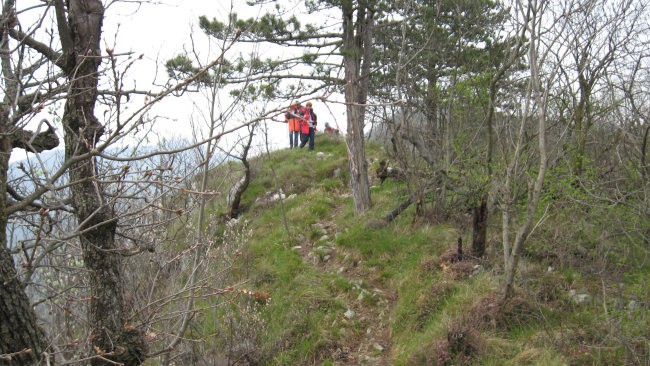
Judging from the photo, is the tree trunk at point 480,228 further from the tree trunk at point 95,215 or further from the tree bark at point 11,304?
the tree bark at point 11,304

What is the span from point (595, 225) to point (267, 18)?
22.0 ft

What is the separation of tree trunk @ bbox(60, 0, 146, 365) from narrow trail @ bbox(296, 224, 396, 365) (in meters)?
3.61

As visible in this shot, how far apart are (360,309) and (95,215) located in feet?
16.6

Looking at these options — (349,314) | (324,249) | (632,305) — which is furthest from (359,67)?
(632,305)

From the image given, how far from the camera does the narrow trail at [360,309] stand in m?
6.61

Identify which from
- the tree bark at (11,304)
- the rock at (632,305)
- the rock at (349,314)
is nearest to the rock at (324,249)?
the rock at (349,314)

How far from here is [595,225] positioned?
5.71 meters

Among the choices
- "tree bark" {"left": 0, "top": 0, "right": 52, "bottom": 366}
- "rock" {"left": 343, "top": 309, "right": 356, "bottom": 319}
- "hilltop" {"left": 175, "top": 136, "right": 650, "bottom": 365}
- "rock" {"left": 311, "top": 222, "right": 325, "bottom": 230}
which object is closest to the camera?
"tree bark" {"left": 0, "top": 0, "right": 52, "bottom": 366}

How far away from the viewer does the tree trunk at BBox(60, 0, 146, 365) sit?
3279 mm

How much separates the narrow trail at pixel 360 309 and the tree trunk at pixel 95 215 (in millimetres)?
3615

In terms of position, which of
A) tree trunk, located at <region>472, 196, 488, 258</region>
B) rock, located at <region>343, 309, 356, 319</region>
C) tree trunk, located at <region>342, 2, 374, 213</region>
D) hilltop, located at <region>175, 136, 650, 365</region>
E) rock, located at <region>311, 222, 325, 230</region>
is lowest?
rock, located at <region>343, 309, 356, 319</region>

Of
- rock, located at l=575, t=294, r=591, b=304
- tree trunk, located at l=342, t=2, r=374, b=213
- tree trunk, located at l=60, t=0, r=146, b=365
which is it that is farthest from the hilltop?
tree trunk, located at l=60, t=0, r=146, b=365

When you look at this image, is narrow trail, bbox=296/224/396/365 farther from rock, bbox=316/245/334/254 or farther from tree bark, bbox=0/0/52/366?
tree bark, bbox=0/0/52/366

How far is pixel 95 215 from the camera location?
3.41 m
